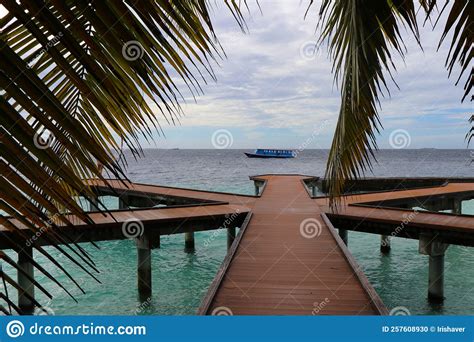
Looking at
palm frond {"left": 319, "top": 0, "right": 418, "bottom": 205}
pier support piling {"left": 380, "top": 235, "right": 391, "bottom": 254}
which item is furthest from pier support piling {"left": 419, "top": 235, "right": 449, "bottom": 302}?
palm frond {"left": 319, "top": 0, "right": 418, "bottom": 205}

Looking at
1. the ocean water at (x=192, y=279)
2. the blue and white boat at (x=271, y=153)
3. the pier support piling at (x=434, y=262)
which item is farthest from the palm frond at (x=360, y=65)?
the blue and white boat at (x=271, y=153)

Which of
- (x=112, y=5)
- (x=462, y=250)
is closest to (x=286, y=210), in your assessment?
(x=462, y=250)

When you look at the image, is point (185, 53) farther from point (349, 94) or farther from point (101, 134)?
point (349, 94)

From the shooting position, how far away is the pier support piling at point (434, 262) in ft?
30.8

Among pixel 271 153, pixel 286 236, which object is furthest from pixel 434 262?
pixel 271 153

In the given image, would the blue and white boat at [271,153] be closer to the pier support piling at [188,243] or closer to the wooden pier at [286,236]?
the wooden pier at [286,236]

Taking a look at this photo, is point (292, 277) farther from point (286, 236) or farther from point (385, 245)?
point (385, 245)

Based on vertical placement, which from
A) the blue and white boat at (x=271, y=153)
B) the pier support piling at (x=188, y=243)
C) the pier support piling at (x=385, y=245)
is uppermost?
the blue and white boat at (x=271, y=153)

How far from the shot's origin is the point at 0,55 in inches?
20.9

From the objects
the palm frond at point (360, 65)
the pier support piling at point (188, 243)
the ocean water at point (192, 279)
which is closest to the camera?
the palm frond at point (360, 65)

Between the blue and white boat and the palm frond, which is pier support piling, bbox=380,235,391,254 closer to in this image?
the palm frond

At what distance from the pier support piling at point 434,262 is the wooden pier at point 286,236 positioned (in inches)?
1.1

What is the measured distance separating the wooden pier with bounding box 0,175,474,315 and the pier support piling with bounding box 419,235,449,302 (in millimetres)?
27

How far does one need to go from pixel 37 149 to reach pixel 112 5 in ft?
1.00
